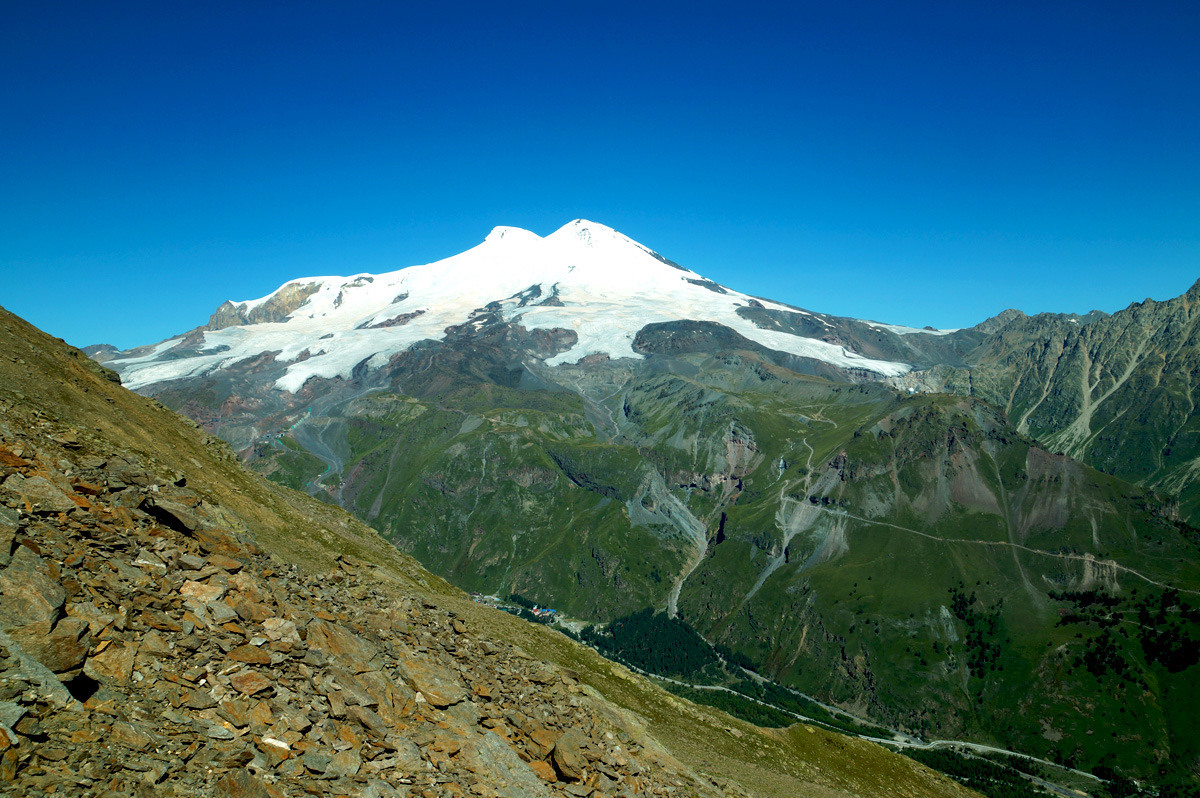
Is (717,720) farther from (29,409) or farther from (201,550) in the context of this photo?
(29,409)

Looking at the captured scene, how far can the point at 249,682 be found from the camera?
23.0m

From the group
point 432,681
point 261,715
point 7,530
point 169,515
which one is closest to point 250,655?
point 261,715

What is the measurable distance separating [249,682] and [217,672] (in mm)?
1150

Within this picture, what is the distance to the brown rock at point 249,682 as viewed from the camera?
22.7 m

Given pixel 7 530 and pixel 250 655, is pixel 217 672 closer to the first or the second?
pixel 250 655

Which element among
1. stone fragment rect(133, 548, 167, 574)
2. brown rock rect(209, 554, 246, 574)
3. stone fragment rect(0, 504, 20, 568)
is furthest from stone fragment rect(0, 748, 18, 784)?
brown rock rect(209, 554, 246, 574)

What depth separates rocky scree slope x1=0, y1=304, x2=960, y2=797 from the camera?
1809 centimetres

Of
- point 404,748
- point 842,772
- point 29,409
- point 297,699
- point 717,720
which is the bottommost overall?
point 842,772

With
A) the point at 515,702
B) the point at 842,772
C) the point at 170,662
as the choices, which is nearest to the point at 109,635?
the point at 170,662

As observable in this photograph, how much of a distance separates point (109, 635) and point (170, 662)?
2280mm

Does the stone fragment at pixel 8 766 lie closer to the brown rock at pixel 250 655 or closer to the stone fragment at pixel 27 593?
the stone fragment at pixel 27 593

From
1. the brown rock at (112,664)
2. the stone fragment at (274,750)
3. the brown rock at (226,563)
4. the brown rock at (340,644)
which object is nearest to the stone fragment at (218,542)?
the brown rock at (226,563)

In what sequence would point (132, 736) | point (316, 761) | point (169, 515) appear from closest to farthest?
point (132, 736), point (316, 761), point (169, 515)

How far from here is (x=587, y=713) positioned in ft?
133
